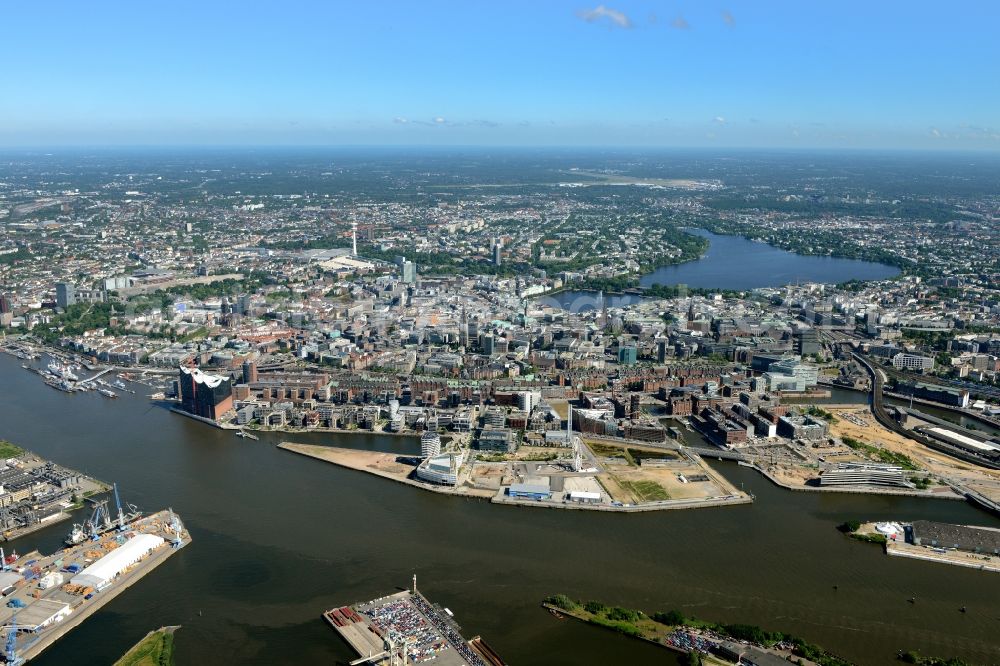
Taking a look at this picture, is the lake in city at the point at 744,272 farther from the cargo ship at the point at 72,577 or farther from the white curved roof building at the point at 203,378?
the cargo ship at the point at 72,577

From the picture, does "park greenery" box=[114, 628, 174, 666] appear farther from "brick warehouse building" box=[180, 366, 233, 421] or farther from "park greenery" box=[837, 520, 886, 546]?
"park greenery" box=[837, 520, 886, 546]

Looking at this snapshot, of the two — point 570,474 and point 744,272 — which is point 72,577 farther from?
point 744,272

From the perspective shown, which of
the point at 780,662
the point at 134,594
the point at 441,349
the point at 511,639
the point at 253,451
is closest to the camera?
the point at 780,662

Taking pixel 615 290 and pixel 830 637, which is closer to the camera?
pixel 830 637

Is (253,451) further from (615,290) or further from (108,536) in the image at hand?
(615,290)

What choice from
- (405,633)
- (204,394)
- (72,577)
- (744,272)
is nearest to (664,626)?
(405,633)

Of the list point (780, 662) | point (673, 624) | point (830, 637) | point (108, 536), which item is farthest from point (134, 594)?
point (830, 637)

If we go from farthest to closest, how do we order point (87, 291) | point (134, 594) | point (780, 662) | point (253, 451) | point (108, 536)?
point (87, 291) → point (253, 451) → point (108, 536) → point (134, 594) → point (780, 662)
